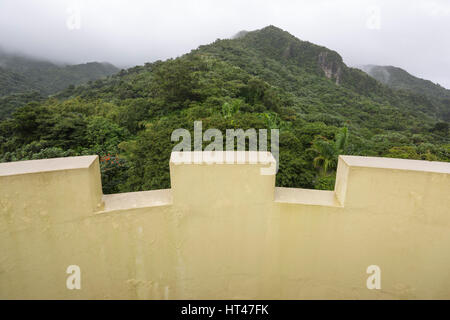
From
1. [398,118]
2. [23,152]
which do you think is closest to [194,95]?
[23,152]

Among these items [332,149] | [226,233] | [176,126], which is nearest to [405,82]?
[332,149]

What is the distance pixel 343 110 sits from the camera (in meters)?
41.3

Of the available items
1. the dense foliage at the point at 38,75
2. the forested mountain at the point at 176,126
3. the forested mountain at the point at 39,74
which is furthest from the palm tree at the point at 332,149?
the forested mountain at the point at 39,74

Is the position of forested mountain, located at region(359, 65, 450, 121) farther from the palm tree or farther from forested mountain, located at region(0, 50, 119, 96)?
forested mountain, located at region(0, 50, 119, 96)

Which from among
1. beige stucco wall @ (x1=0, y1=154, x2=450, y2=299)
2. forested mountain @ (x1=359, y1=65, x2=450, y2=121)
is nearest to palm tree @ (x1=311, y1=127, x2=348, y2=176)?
beige stucco wall @ (x1=0, y1=154, x2=450, y2=299)

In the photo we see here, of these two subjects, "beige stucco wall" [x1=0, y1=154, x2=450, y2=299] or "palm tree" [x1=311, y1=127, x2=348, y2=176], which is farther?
"palm tree" [x1=311, y1=127, x2=348, y2=176]

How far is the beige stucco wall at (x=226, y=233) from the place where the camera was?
1.84 meters

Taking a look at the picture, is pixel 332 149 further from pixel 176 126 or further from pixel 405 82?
pixel 405 82

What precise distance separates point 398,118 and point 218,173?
1904 inches

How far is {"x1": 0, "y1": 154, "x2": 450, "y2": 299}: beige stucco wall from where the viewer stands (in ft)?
6.04

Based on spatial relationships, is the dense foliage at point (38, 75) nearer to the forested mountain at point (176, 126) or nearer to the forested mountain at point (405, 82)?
the forested mountain at point (176, 126)

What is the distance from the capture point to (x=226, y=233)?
7.00ft
